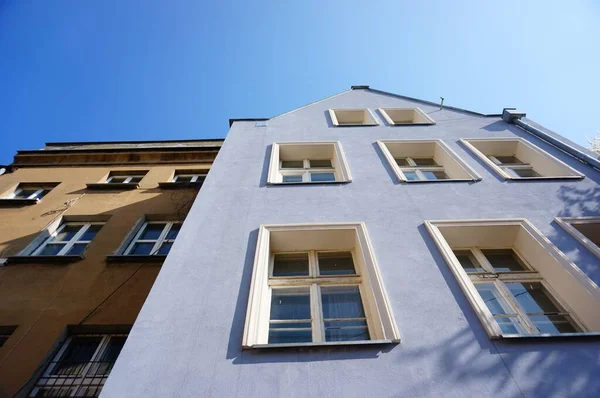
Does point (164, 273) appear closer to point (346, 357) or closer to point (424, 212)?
point (346, 357)

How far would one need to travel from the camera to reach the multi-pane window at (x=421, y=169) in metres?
7.87

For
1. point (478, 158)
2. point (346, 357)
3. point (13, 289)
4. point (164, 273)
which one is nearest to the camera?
point (346, 357)

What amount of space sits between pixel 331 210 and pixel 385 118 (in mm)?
5660

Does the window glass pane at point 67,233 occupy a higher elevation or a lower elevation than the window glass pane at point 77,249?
higher

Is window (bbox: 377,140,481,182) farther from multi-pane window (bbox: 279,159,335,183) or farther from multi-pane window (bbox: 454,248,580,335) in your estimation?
multi-pane window (bbox: 454,248,580,335)

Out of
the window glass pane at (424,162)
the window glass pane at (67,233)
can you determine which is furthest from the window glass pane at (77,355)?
the window glass pane at (424,162)

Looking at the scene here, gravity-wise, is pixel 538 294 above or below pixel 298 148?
below

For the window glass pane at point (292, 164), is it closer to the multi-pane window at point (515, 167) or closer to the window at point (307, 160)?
the window at point (307, 160)

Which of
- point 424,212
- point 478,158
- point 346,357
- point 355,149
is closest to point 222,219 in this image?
point 346,357

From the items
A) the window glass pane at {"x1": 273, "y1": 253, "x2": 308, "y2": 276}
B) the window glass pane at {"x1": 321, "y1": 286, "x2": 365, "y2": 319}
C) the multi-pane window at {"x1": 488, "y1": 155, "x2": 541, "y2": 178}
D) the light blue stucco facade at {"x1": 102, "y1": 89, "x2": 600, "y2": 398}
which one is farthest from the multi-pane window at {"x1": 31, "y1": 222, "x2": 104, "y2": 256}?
the multi-pane window at {"x1": 488, "y1": 155, "x2": 541, "y2": 178}

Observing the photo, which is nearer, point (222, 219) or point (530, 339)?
point (530, 339)

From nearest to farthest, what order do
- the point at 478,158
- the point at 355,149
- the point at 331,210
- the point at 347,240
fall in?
the point at 347,240 → the point at 331,210 → the point at 478,158 → the point at 355,149

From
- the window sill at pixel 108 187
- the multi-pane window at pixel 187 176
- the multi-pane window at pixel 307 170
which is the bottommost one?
the multi-pane window at pixel 307 170

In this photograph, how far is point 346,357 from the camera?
11.2ft
